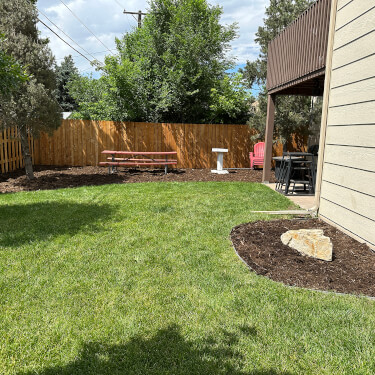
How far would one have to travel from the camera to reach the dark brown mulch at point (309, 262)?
308cm

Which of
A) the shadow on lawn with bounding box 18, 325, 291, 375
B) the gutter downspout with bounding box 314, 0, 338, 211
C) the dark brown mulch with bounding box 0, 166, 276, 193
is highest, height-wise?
the gutter downspout with bounding box 314, 0, 338, 211

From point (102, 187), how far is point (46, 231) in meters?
3.51

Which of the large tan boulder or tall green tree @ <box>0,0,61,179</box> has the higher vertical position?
tall green tree @ <box>0,0,61,179</box>

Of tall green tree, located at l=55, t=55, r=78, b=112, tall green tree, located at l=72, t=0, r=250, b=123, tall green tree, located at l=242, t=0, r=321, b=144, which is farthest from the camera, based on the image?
tall green tree, located at l=55, t=55, r=78, b=112

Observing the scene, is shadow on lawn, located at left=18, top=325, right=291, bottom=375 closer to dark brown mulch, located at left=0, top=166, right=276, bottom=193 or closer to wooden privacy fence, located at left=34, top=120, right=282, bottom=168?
dark brown mulch, located at left=0, top=166, right=276, bottom=193

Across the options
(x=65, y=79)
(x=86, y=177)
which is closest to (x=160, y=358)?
(x=86, y=177)

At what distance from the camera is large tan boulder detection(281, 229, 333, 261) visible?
3.60 m

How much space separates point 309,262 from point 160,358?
2.11 meters

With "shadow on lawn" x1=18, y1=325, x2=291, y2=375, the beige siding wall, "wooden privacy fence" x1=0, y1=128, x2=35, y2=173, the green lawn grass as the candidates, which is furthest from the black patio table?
"wooden privacy fence" x1=0, y1=128, x2=35, y2=173

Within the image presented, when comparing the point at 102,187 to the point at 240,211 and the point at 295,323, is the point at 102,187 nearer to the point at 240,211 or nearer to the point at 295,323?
the point at 240,211

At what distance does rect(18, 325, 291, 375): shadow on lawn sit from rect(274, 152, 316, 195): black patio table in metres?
5.51

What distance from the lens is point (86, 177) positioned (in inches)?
380

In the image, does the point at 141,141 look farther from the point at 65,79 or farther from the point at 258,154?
the point at 65,79

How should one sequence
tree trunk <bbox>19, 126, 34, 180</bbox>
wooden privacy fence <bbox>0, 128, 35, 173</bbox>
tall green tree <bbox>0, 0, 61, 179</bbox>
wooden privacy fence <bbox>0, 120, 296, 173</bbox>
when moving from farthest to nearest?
1. wooden privacy fence <bbox>0, 120, 296, 173</bbox>
2. wooden privacy fence <bbox>0, 128, 35, 173</bbox>
3. tree trunk <bbox>19, 126, 34, 180</bbox>
4. tall green tree <bbox>0, 0, 61, 179</bbox>
